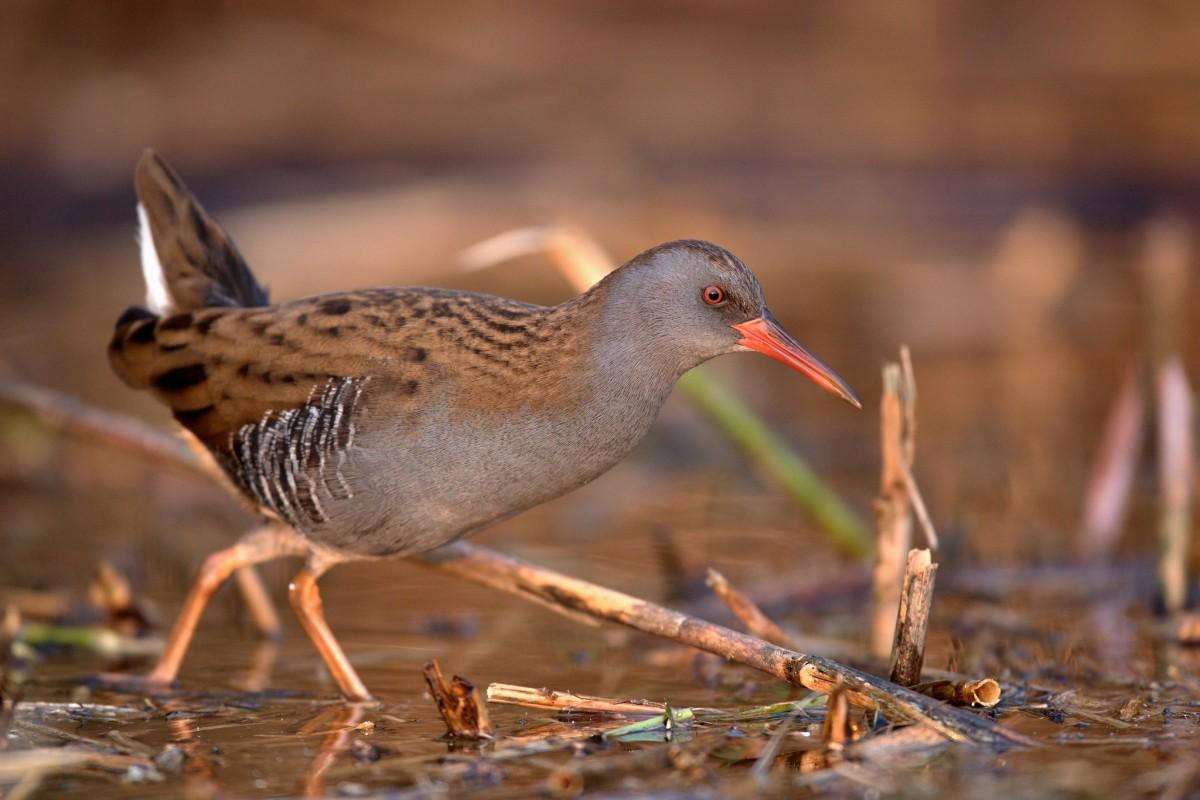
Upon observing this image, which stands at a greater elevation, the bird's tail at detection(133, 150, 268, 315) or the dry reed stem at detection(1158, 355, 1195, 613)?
the bird's tail at detection(133, 150, 268, 315)

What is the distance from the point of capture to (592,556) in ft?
22.2

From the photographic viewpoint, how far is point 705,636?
14.8ft

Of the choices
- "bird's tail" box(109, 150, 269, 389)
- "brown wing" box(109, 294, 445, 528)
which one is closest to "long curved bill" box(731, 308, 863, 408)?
"brown wing" box(109, 294, 445, 528)

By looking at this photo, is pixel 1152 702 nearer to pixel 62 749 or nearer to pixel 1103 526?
pixel 1103 526

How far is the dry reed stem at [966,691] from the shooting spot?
13.9 ft

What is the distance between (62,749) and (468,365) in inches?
56.4

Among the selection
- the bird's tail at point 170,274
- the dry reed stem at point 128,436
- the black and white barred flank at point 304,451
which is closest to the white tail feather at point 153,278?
the bird's tail at point 170,274

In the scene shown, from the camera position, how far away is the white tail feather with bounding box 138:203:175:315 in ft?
18.6

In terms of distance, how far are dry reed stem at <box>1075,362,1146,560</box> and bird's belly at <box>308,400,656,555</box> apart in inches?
91.1

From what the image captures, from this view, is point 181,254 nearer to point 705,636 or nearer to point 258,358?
point 258,358

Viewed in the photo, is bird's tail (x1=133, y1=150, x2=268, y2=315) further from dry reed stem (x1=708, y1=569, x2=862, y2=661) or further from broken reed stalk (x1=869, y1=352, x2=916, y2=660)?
broken reed stalk (x1=869, y1=352, x2=916, y2=660)

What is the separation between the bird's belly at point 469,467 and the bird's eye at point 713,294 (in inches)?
13.8

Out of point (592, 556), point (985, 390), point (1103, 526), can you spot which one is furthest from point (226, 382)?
point (985, 390)

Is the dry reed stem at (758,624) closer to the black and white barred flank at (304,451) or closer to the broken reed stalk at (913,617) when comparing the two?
the broken reed stalk at (913,617)
